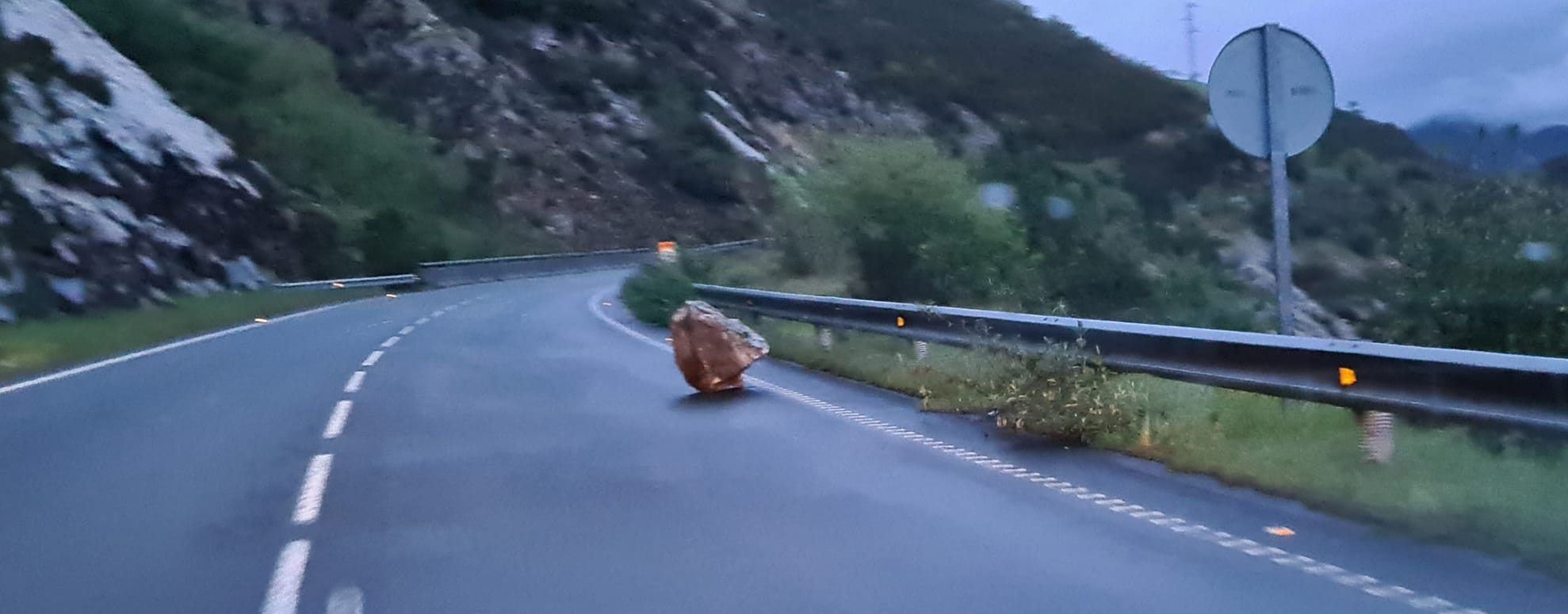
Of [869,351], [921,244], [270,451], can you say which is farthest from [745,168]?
[270,451]

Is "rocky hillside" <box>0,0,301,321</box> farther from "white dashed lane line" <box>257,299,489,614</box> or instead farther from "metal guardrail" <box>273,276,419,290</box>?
"white dashed lane line" <box>257,299,489,614</box>

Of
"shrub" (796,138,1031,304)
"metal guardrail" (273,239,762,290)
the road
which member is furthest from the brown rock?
"metal guardrail" (273,239,762,290)

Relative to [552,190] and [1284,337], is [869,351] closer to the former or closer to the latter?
[1284,337]

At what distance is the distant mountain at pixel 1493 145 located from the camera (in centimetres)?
1399

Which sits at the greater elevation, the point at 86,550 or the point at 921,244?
the point at 921,244

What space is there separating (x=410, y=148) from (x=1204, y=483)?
57.7 meters

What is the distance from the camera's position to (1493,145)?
14383 millimetres

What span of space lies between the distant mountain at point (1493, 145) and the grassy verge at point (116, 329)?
1568cm

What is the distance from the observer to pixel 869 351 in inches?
679

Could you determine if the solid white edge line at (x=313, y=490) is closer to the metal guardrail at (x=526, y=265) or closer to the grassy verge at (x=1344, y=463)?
the grassy verge at (x=1344, y=463)

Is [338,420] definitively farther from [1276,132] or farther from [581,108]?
[581,108]

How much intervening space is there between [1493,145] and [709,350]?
25.8 feet

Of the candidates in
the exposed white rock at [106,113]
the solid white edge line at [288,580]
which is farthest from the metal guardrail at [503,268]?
the solid white edge line at [288,580]

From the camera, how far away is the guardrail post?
27.6ft
